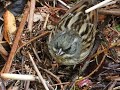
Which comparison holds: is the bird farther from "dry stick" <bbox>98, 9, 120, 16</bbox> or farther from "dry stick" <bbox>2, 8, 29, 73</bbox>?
"dry stick" <bbox>2, 8, 29, 73</bbox>

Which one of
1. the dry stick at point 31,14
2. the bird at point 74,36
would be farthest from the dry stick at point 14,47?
the bird at point 74,36

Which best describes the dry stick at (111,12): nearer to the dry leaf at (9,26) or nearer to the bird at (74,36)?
the bird at (74,36)

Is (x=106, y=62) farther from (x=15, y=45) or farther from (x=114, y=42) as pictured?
(x=15, y=45)

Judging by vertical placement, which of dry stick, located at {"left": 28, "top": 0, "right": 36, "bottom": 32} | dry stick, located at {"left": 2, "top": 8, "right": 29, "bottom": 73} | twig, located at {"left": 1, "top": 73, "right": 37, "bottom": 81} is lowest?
twig, located at {"left": 1, "top": 73, "right": 37, "bottom": 81}

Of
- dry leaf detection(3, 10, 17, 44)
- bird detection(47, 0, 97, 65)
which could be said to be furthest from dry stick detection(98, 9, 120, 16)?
dry leaf detection(3, 10, 17, 44)

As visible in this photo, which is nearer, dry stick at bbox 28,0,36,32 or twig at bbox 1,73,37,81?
twig at bbox 1,73,37,81

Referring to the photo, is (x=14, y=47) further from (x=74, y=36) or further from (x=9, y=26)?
(x=74, y=36)

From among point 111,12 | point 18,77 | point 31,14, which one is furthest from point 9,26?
point 111,12

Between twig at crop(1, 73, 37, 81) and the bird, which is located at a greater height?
the bird
